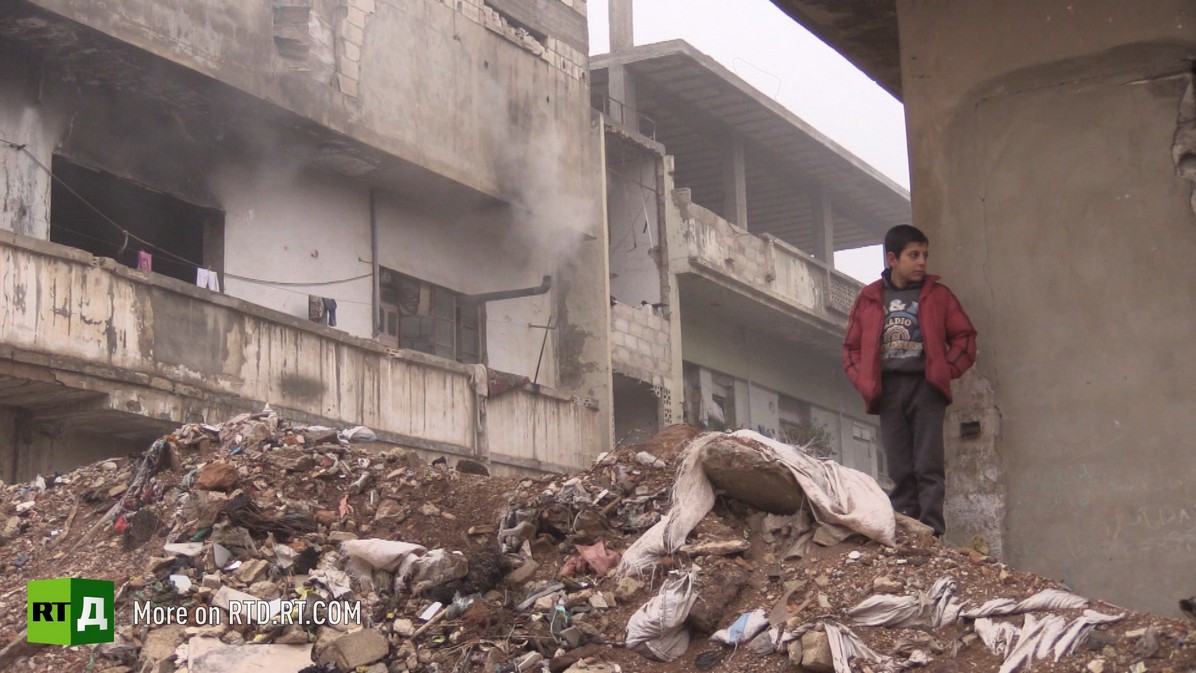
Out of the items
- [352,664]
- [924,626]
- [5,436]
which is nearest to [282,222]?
[5,436]

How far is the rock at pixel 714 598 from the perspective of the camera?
5.92 meters

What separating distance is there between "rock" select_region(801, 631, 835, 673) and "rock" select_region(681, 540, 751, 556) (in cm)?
92

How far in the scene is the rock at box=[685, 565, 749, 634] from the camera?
5.92 metres

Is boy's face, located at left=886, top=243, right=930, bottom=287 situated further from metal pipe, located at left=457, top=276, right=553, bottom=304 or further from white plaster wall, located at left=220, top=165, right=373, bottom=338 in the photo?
metal pipe, located at left=457, top=276, right=553, bottom=304

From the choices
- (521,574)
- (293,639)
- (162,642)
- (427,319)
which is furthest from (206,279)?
(521,574)

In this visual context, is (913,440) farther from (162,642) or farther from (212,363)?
(212,363)

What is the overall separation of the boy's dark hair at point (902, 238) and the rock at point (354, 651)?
282 cm

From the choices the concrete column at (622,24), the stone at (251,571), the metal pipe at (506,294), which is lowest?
the stone at (251,571)

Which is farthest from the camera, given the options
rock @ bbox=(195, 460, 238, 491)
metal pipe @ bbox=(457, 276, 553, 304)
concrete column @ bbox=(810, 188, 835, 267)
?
concrete column @ bbox=(810, 188, 835, 267)

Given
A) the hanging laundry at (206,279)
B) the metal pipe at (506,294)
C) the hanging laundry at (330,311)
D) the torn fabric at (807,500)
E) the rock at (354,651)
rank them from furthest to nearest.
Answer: the metal pipe at (506,294)
the hanging laundry at (330,311)
the hanging laundry at (206,279)
the rock at (354,651)
the torn fabric at (807,500)

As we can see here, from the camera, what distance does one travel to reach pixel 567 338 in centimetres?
2134

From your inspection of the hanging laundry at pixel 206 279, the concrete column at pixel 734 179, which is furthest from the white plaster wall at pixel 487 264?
the concrete column at pixel 734 179

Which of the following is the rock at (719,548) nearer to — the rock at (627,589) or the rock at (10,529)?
the rock at (627,589)

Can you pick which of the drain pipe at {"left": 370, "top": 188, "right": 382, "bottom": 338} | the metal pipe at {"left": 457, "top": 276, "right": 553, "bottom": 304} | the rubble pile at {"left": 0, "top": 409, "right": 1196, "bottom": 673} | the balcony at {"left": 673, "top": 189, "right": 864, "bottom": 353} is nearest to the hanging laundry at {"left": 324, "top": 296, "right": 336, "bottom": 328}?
the drain pipe at {"left": 370, "top": 188, "right": 382, "bottom": 338}
